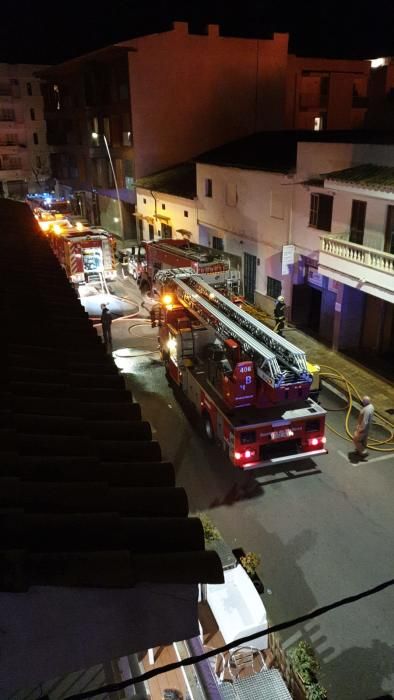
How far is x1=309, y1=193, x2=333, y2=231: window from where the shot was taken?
18984 mm

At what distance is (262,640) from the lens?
7090mm

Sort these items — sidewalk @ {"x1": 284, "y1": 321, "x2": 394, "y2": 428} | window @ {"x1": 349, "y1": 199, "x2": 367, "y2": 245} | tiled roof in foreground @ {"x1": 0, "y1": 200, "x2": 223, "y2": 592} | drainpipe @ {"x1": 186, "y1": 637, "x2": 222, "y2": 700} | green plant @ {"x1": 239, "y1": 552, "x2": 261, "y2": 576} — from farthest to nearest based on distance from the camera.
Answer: window @ {"x1": 349, "y1": 199, "x2": 367, "y2": 245}, sidewalk @ {"x1": 284, "y1": 321, "x2": 394, "y2": 428}, green plant @ {"x1": 239, "y1": 552, "x2": 261, "y2": 576}, drainpipe @ {"x1": 186, "y1": 637, "x2": 222, "y2": 700}, tiled roof in foreground @ {"x1": 0, "y1": 200, "x2": 223, "y2": 592}

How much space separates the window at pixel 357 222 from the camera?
17250 millimetres

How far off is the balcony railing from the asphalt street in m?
4.61

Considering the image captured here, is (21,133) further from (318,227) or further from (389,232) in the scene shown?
(389,232)

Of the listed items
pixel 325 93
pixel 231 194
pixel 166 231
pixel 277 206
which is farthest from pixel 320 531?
pixel 325 93

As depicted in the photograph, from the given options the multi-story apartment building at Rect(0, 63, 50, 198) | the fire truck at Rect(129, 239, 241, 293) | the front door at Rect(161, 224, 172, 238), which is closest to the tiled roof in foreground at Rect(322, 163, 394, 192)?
the fire truck at Rect(129, 239, 241, 293)

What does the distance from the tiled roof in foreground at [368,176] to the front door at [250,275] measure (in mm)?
7254

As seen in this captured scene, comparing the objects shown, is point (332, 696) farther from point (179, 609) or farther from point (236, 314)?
point (236, 314)

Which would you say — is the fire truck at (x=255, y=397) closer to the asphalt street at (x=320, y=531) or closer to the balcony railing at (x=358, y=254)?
the asphalt street at (x=320, y=531)

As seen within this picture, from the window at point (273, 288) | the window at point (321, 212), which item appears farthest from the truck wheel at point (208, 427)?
the window at point (273, 288)

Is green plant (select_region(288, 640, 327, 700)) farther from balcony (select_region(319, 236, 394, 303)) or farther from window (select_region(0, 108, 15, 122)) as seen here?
window (select_region(0, 108, 15, 122))

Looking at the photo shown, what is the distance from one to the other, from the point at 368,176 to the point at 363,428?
8126 millimetres

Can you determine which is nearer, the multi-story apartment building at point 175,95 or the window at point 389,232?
the window at point 389,232
